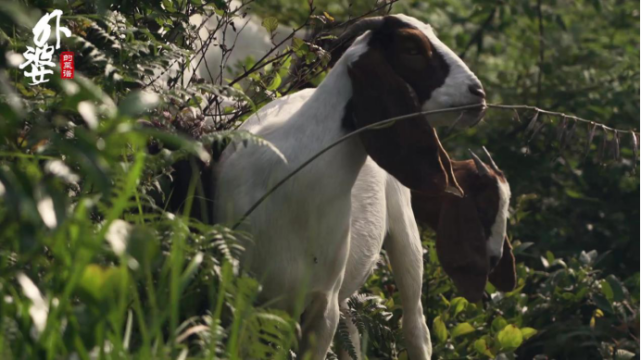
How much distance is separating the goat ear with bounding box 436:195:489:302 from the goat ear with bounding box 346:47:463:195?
1167 mm

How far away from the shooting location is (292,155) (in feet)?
14.9

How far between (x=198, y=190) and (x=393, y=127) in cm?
78

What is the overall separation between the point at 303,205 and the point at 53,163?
5.32 ft

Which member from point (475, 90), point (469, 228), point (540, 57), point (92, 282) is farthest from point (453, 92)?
point (540, 57)

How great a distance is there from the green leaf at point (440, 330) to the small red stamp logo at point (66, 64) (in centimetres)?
313

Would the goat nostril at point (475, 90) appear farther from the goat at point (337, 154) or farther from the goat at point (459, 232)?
the goat at point (459, 232)

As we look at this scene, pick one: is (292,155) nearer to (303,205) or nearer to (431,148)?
(303,205)

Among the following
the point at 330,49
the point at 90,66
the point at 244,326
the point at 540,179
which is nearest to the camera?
the point at 244,326

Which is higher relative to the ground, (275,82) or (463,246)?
(275,82)

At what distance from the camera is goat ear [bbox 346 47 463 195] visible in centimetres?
452

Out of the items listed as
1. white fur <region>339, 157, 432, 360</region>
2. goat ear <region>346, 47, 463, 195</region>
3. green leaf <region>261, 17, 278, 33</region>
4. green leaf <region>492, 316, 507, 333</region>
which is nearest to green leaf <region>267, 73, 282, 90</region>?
green leaf <region>261, 17, 278, 33</region>

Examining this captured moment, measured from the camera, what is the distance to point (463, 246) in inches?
228

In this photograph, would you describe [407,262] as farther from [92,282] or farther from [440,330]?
[92,282]

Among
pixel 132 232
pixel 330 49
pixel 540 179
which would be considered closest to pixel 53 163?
pixel 132 232
